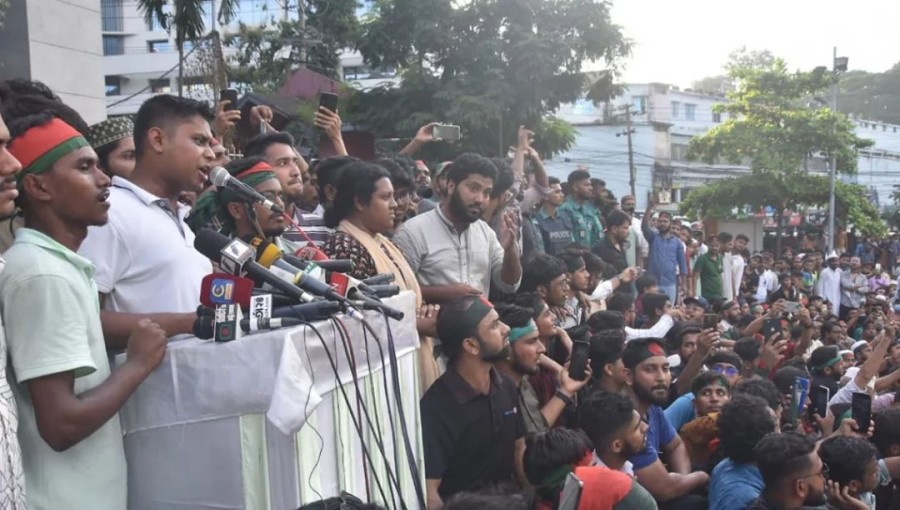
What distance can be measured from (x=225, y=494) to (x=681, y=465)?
11.0 ft

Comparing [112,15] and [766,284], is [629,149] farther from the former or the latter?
[112,15]

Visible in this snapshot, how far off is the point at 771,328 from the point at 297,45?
2052cm

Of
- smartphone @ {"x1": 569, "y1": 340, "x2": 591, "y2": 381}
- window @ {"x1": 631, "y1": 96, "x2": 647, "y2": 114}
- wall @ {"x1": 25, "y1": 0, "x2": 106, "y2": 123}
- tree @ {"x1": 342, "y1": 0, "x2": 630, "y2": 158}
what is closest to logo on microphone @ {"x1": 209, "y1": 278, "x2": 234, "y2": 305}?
smartphone @ {"x1": 569, "y1": 340, "x2": 591, "y2": 381}

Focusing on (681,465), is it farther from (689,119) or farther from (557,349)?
(689,119)

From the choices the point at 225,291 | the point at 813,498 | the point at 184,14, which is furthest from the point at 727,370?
the point at 184,14

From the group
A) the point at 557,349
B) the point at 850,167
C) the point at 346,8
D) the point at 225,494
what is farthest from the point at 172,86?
the point at 225,494

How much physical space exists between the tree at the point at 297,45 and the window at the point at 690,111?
→ 91.0ft

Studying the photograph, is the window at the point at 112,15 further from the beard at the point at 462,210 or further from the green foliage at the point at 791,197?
the beard at the point at 462,210

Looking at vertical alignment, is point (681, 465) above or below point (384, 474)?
below

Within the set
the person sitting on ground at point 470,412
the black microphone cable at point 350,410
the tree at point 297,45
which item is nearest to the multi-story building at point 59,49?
the person sitting on ground at point 470,412

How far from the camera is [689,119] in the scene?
166 feet

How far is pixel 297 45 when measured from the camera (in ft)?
85.8

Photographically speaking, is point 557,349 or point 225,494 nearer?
point 225,494

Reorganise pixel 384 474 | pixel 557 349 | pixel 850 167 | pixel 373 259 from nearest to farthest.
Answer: pixel 384 474 → pixel 373 259 → pixel 557 349 → pixel 850 167
